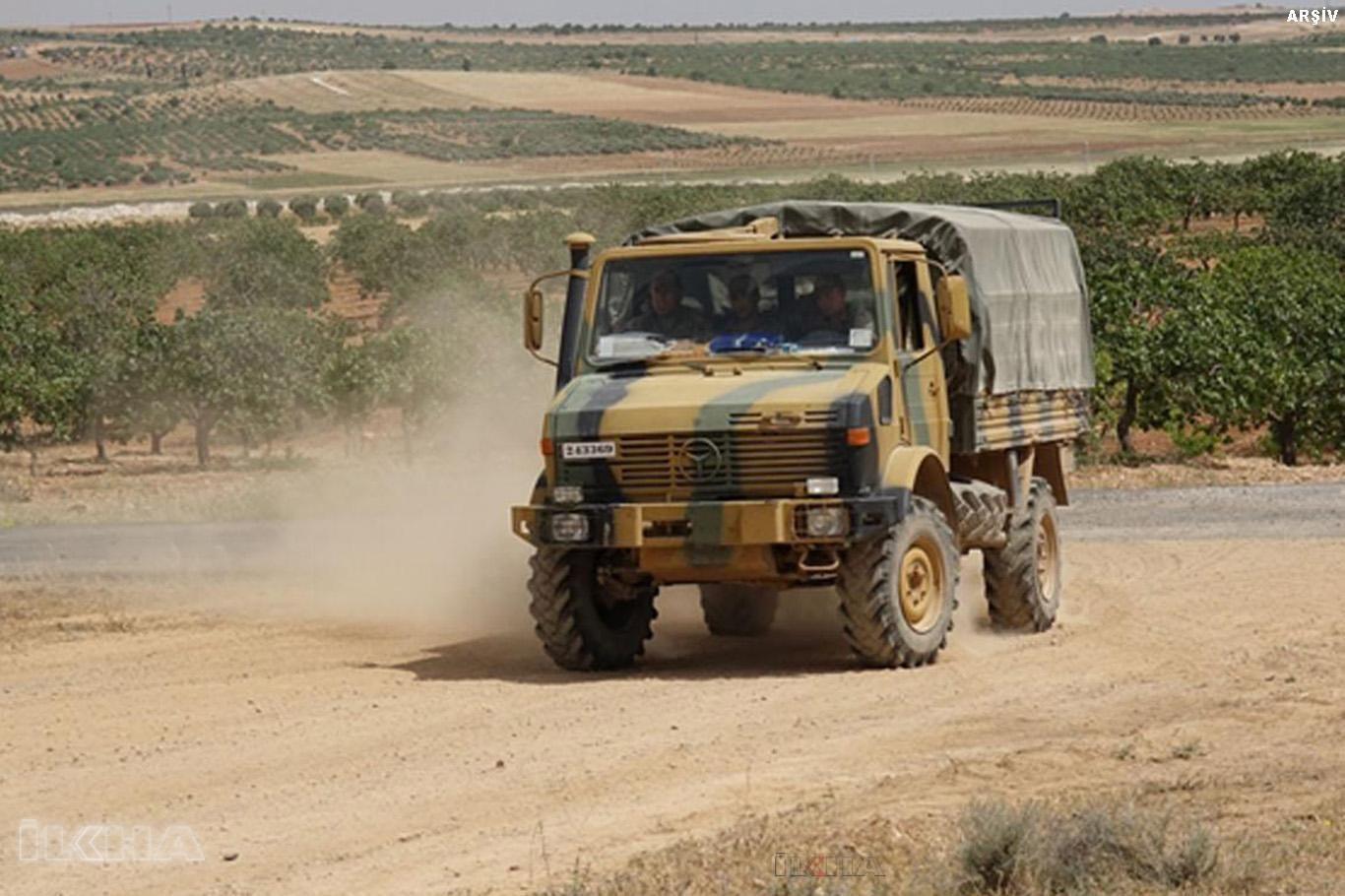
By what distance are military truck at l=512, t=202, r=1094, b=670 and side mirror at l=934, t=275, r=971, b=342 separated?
0.02 meters

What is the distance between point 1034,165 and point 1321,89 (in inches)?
2717

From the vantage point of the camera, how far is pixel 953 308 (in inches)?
577

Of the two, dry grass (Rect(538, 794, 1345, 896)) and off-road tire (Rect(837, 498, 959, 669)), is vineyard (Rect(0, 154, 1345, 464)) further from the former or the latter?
dry grass (Rect(538, 794, 1345, 896))

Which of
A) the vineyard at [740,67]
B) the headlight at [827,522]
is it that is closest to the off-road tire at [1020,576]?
the headlight at [827,522]

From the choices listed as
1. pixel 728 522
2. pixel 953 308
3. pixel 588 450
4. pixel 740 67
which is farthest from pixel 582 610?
pixel 740 67

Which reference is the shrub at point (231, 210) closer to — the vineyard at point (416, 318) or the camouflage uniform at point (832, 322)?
the vineyard at point (416, 318)

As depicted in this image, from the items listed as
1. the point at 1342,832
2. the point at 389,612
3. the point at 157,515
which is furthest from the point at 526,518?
the point at 157,515

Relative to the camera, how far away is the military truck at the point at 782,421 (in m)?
14.0

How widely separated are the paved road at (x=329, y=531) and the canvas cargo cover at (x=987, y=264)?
6419mm

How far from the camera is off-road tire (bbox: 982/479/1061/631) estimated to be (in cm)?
1695

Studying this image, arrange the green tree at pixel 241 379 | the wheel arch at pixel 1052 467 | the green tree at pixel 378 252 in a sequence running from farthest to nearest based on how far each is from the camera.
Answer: the green tree at pixel 378 252, the green tree at pixel 241 379, the wheel arch at pixel 1052 467

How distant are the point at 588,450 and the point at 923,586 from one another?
7.43ft

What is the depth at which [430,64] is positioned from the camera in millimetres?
166625

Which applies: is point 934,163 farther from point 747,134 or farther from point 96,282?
point 96,282
